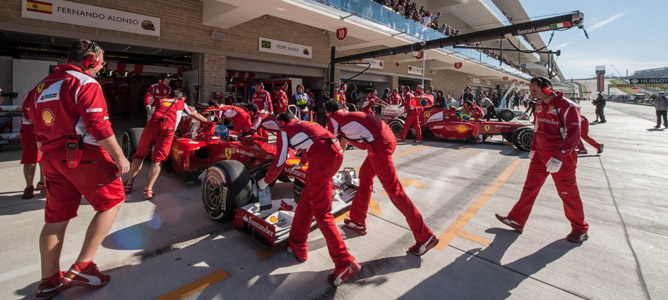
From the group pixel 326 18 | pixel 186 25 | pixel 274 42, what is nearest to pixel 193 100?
pixel 186 25

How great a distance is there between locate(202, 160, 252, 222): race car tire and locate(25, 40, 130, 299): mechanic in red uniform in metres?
1.10

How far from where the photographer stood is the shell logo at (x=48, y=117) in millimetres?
2172

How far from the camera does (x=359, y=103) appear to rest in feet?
67.3

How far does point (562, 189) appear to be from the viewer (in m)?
3.33

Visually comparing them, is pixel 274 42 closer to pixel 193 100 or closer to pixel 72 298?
pixel 193 100

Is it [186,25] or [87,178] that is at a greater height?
[186,25]

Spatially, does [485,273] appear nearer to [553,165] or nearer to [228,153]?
[553,165]

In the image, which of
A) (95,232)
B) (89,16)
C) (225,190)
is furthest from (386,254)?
(89,16)

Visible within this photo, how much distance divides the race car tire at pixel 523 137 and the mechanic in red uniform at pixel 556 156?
5.73 meters

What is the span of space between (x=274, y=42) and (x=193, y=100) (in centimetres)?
417

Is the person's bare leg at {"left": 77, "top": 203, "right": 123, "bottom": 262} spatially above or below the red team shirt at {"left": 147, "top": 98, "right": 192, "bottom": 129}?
below

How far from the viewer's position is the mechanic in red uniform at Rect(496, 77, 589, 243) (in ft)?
10.4

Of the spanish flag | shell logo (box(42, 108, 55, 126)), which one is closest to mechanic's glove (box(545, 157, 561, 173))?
shell logo (box(42, 108, 55, 126))

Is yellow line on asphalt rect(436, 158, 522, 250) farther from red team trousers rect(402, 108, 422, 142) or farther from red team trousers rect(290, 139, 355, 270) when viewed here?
red team trousers rect(402, 108, 422, 142)
